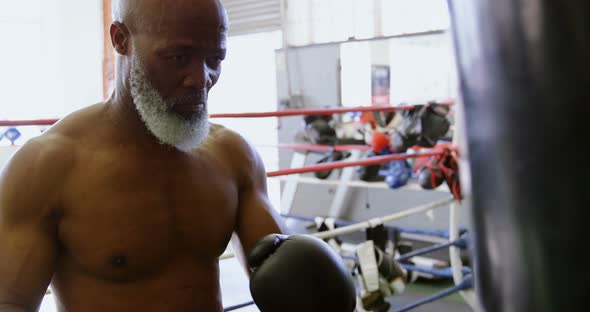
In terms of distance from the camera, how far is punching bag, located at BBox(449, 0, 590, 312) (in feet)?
0.61

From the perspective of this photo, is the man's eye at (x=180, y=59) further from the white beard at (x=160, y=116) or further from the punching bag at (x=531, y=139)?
the punching bag at (x=531, y=139)

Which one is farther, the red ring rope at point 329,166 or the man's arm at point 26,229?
the red ring rope at point 329,166

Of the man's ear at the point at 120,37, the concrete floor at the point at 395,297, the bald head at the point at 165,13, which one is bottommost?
the concrete floor at the point at 395,297

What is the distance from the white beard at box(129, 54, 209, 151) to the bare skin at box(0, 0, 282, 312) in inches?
0.6

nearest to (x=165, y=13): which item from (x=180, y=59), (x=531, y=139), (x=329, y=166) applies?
(x=180, y=59)

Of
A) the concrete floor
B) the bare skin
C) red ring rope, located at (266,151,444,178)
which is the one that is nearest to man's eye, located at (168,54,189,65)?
the bare skin

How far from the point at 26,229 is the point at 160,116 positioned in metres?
0.25

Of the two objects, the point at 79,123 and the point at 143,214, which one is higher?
the point at 79,123

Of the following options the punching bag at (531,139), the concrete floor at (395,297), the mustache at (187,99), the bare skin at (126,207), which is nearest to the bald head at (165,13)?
the bare skin at (126,207)

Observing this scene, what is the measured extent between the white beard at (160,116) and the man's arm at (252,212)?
0.18 meters

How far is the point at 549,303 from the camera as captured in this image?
0.65 feet

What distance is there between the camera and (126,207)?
2.91ft

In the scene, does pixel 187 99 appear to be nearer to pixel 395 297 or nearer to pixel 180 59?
pixel 180 59

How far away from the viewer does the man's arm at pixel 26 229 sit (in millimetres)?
790
